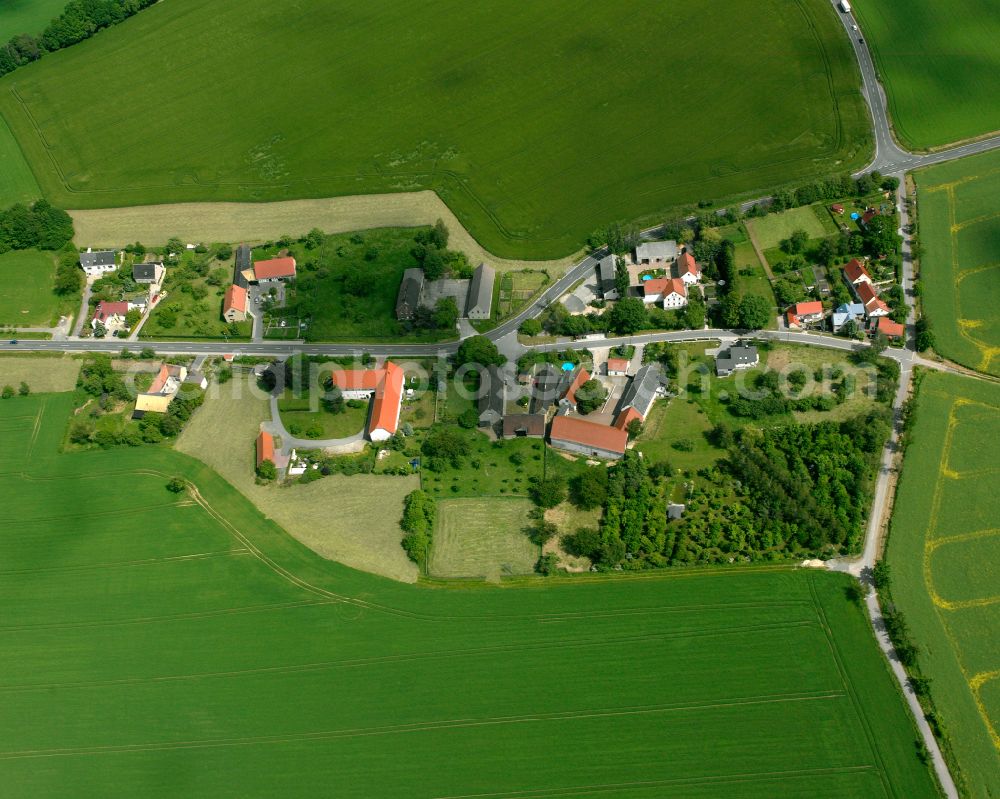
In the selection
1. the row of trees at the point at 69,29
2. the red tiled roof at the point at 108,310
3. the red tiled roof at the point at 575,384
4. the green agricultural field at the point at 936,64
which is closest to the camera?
the red tiled roof at the point at 575,384

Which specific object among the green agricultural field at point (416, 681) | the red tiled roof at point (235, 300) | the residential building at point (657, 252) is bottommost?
the green agricultural field at point (416, 681)

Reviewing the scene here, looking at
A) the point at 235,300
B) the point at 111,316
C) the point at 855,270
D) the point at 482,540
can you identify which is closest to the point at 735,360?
the point at 855,270

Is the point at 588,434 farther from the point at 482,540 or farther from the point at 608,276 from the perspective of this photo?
the point at 608,276

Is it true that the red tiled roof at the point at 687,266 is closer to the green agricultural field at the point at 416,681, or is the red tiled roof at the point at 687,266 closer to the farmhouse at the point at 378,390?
the farmhouse at the point at 378,390

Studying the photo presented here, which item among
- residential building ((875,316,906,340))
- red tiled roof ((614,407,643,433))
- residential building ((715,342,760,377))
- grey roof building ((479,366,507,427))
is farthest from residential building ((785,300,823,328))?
grey roof building ((479,366,507,427))

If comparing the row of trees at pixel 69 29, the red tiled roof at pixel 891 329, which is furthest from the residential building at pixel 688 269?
the row of trees at pixel 69 29

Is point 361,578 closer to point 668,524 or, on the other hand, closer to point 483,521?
point 483,521

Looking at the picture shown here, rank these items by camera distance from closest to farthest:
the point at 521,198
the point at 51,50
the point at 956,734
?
the point at 956,734 < the point at 521,198 < the point at 51,50

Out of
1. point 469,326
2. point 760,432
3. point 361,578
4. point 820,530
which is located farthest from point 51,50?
point 820,530
